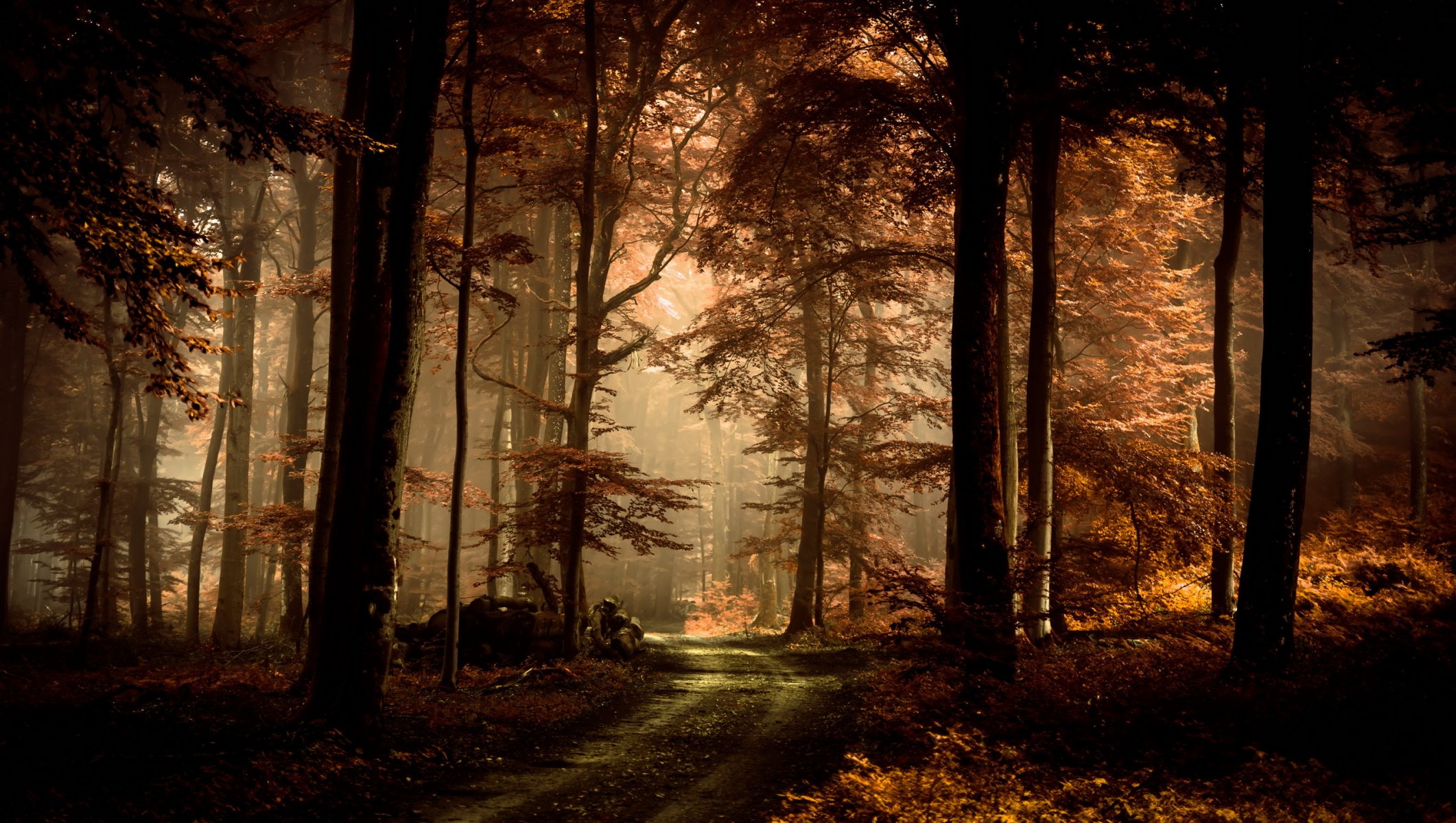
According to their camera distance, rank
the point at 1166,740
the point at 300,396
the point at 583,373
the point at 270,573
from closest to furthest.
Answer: the point at 1166,740 < the point at 583,373 < the point at 300,396 < the point at 270,573

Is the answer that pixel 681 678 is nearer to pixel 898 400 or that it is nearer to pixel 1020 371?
pixel 898 400

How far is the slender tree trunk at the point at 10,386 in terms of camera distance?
800 inches

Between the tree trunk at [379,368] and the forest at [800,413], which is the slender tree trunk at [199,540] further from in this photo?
the tree trunk at [379,368]

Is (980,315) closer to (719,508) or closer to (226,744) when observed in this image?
(226,744)

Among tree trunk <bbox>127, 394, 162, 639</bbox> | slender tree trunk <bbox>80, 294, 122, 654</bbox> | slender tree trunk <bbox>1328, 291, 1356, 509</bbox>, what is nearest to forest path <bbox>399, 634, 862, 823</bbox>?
slender tree trunk <bbox>80, 294, 122, 654</bbox>

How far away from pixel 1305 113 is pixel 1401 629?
592 centimetres

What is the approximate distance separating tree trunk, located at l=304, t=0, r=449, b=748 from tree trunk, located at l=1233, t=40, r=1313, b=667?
9095 mm

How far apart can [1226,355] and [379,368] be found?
13.5 meters

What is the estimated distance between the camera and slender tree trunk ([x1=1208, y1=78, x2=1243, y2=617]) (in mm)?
11867

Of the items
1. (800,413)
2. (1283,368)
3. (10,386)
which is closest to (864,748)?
(1283,368)

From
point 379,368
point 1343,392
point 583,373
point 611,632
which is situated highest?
point 1343,392

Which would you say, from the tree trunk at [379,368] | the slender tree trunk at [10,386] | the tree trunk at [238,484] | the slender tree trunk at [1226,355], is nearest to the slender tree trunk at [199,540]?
the tree trunk at [238,484]

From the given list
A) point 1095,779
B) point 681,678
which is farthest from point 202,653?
point 1095,779

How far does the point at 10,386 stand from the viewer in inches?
821
